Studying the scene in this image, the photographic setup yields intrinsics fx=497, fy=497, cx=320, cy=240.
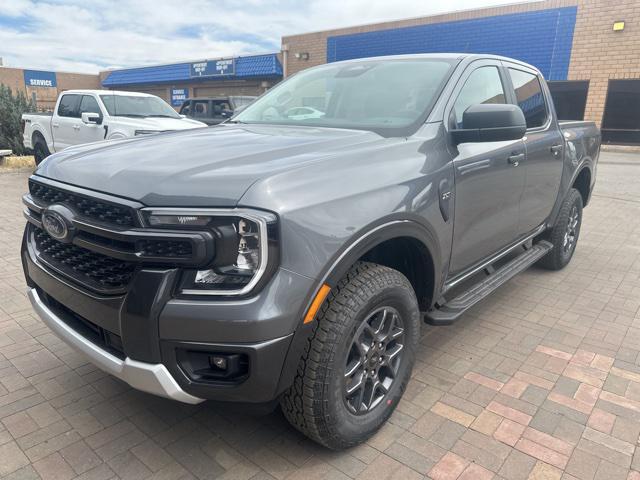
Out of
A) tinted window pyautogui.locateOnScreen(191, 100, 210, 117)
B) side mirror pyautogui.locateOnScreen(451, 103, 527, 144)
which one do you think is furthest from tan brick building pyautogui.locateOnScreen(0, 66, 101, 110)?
side mirror pyautogui.locateOnScreen(451, 103, 527, 144)

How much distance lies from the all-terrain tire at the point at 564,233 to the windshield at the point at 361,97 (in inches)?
94.4

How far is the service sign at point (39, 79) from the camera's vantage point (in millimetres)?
39281

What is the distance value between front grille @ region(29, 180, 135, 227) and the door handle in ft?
8.31

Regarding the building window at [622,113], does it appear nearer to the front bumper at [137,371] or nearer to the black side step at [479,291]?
the black side step at [479,291]

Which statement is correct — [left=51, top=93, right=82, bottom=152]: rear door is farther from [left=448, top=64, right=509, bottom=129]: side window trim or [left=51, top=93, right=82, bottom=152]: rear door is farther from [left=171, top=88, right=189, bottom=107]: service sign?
[left=171, top=88, right=189, bottom=107]: service sign

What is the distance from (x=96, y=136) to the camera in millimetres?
9797

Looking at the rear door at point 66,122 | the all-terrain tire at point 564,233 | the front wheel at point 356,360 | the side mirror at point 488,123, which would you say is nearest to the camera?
the front wheel at point 356,360

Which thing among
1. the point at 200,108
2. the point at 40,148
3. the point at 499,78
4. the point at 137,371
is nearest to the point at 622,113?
the point at 200,108

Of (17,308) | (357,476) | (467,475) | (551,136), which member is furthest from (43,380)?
(551,136)

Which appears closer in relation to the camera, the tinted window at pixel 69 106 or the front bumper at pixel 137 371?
the front bumper at pixel 137 371

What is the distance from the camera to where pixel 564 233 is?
4.86m

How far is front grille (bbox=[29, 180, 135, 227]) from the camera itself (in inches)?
76.9

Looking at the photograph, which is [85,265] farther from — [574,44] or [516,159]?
[574,44]

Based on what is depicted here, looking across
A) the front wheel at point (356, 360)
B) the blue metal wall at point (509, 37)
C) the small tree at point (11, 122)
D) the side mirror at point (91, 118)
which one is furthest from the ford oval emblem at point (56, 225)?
the blue metal wall at point (509, 37)
